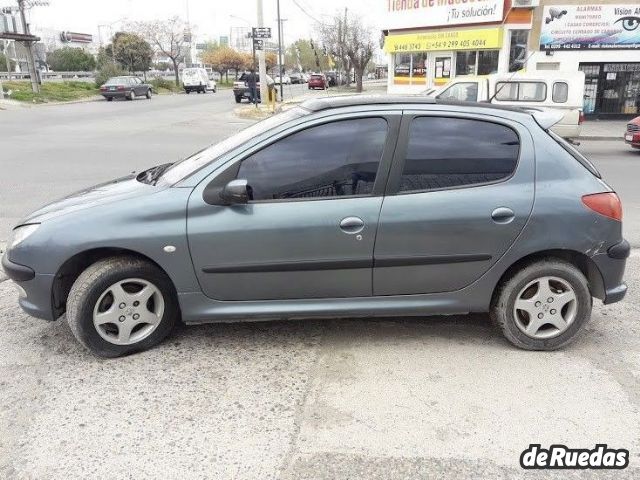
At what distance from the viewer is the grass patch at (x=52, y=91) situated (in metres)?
32.5

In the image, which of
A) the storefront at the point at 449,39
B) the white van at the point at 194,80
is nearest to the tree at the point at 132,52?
the white van at the point at 194,80

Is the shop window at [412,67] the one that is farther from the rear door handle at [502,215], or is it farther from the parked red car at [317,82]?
the rear door handle at [502,215]

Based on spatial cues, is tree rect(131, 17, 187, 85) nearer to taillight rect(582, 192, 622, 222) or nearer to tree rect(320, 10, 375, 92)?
tree rect(320, 10, 375, 92)

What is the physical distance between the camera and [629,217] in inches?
284

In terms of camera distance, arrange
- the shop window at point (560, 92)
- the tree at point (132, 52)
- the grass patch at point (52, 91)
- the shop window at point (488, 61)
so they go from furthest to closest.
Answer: the tree at point (132, 52), the grass patch at point (52, 91), the shop window at point (488, 61), the shop window at point (560, 92)

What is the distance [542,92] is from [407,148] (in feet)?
37.8

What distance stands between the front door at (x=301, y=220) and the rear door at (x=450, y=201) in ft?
0.38

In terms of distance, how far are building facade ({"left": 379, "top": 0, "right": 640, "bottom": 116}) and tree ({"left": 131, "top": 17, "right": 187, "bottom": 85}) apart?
147ft

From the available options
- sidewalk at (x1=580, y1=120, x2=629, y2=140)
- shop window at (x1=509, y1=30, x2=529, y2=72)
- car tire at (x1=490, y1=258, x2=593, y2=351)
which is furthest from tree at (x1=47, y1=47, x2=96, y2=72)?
car tire at (x1=490, y1=258, x2=593, y2=351)

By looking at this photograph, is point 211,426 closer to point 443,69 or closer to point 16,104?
point 443,69

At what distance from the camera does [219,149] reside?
3.79 metres

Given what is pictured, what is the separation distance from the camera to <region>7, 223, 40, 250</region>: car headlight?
3.42 meters

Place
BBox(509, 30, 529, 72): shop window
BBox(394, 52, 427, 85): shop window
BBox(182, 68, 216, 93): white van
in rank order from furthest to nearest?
BBox(182, 68, 216, 93): white van < BBox(394, 52, 427, 85): shop window < BBox(509, 30, 529, 72): shop window

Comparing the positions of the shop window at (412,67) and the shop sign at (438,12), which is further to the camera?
the shop window at (412,67)
